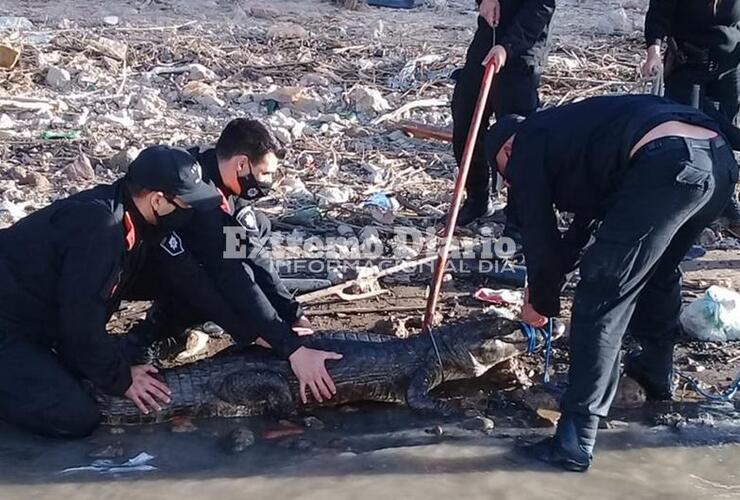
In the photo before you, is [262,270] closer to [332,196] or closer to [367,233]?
[367,233]

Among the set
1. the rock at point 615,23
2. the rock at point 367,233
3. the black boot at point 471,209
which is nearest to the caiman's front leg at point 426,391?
the rock at point 367,233

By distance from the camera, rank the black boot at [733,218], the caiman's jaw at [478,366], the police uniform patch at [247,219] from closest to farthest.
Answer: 1. the police uniform patch at [247,219]
2. the caiman's jaw at [478,366]
3. the black boot at [733,218]

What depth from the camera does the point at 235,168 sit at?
510 cm

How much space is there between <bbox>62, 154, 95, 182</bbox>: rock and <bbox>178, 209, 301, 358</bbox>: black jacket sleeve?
9.23 feet

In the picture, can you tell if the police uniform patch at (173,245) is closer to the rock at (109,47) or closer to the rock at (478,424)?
the rock at (478,424)

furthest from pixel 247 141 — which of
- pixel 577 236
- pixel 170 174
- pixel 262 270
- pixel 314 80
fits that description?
pixel 314 80

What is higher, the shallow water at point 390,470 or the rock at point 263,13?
the rock at point 263,13

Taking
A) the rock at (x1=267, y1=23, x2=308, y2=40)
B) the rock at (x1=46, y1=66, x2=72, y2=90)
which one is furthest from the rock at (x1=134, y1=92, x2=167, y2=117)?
the rock at (x1=267, y1=23, x2=308, y2=40)

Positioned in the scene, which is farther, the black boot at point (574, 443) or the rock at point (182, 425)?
the rock at point (182, 425)

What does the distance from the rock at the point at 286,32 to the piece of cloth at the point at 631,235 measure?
8.40 m

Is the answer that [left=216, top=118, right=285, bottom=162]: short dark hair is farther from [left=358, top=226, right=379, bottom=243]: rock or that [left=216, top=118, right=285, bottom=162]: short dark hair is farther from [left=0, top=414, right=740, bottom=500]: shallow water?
[left=358, top=226, right=379, bottom=243]: rock

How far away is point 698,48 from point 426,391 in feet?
9.55

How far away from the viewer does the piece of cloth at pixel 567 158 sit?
4398 mm

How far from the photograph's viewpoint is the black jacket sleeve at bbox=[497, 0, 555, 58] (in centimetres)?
646
